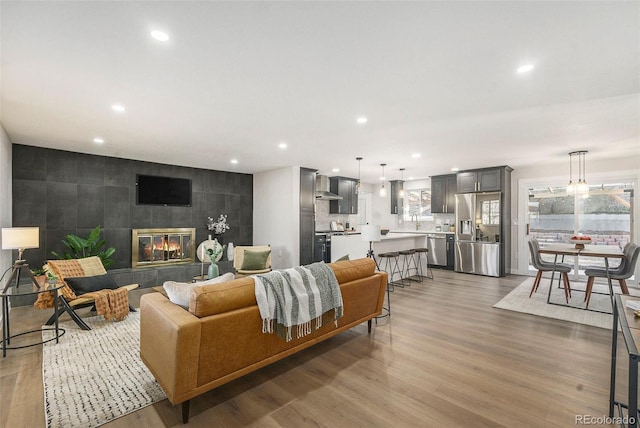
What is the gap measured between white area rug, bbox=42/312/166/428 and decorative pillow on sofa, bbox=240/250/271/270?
249 centimetres

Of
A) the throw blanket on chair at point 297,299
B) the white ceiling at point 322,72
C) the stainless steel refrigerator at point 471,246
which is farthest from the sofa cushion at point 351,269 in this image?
the stainless steel refrigerator at point 471,246

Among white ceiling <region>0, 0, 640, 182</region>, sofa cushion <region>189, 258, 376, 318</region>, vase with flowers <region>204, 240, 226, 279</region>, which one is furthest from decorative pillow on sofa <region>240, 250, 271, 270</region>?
sofa cushion <region>189, 258, 376, 318</region>

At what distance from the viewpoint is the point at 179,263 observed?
21.3ft

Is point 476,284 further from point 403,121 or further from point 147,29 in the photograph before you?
point 147,29

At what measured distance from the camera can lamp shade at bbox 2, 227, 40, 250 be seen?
10.5 ft

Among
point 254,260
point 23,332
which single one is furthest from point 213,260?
point 23,332

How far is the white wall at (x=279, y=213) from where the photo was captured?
21.9 ft

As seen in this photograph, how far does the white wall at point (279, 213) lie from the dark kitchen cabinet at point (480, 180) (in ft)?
13.4

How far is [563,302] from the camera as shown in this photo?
15.1 ft

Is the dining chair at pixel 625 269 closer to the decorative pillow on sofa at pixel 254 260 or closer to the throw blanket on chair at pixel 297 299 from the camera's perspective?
the throw blanket on chair at pixel 297 299

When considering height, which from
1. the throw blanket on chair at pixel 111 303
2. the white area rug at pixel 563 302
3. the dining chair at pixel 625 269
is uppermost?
the dining chair at pixel 625 269

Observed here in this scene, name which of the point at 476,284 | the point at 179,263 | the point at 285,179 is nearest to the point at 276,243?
the point at 285,179

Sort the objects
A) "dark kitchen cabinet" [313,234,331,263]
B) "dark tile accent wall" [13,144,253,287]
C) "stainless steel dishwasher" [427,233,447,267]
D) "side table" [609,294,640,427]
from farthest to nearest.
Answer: "stainless steel dishwasher" [427,233,447,267] < "dark kitchen cabinet" [313,234,331,263] < "dark tile accent wall" [13,144,253,287] < "side table" [609,294,640,427]

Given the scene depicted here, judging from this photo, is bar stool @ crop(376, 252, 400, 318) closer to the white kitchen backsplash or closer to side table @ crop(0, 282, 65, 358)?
the white kitchen backsplash
